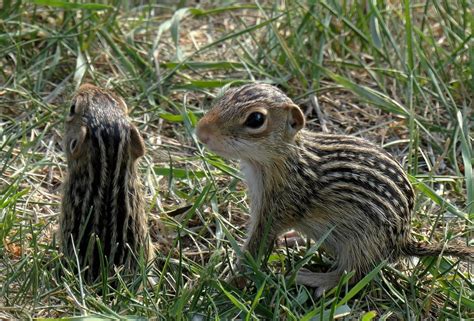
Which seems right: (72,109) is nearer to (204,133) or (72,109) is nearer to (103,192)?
(103,192)

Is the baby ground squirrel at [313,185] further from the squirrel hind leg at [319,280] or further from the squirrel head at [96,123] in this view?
the squirrel head at [96,123]

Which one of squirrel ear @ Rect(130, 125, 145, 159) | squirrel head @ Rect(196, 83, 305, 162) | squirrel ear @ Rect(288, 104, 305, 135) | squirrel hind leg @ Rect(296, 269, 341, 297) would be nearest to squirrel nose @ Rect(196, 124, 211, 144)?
squirrel head @ Rect(196, 83, 305, 162)

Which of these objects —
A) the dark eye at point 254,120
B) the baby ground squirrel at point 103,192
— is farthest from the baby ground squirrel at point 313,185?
the baby ground squirrel at point 103,192

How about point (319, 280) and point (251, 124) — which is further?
point (319, 280)

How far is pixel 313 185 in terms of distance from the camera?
17.5 ft

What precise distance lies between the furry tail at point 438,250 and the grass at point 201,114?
0.07 meters

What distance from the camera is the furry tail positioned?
523 cm

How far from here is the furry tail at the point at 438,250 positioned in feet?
17.1

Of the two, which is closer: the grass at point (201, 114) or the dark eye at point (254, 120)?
the grass at point (201, 114)

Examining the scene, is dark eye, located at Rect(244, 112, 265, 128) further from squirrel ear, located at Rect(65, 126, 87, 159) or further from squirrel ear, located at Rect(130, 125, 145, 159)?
squirrel ear, located at Rect(65, 126, 87, 159)

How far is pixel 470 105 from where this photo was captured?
6906mm

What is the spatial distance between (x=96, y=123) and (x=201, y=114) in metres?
1.67

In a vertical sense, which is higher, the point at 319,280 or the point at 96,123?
the point at 96,123

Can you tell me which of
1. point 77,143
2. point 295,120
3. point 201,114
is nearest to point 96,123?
point 77,143
